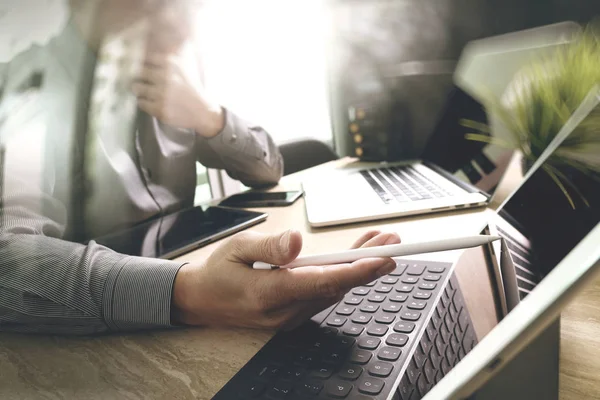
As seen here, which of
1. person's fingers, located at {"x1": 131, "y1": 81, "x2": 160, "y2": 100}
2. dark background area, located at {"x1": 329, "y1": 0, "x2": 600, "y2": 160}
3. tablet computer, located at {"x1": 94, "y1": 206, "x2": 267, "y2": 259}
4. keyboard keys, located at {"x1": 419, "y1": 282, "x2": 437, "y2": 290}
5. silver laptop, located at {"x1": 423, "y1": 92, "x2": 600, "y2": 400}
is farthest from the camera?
dark background area, located at {"x1": 329, "y1": 0, "x2": 600, "y2": 160}

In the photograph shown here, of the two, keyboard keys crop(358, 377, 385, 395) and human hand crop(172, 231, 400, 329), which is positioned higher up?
human hand crop(172, 231, 400, 329)

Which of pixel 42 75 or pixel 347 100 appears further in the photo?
pixel 347 100

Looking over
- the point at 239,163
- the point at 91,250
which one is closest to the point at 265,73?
the point at 239,163

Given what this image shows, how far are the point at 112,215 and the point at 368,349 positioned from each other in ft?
1.68

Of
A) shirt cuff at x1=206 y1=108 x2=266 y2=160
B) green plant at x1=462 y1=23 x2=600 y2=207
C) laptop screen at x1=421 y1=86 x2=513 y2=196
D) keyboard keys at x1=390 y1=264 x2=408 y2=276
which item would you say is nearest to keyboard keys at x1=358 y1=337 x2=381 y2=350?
keyboard keys at x1=390 y1=264 x2=408 y2=276

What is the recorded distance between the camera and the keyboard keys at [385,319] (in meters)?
0.29

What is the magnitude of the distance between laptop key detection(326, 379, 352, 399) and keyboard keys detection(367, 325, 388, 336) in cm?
6

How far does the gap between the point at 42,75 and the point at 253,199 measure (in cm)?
42

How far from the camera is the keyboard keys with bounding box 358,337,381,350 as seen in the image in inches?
10.5

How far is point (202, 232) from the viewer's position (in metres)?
0.55

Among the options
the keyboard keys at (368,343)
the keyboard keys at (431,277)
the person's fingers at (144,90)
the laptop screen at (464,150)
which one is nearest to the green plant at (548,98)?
the laptop screen at (464,150)

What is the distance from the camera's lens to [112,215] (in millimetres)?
634

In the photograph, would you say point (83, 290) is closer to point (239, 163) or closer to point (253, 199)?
point (253, 199)

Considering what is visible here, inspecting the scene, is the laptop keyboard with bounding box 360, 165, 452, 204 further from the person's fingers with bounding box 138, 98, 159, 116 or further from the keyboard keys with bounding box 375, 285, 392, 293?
the person's fingers with bounding box 138, 98, 159, 116
